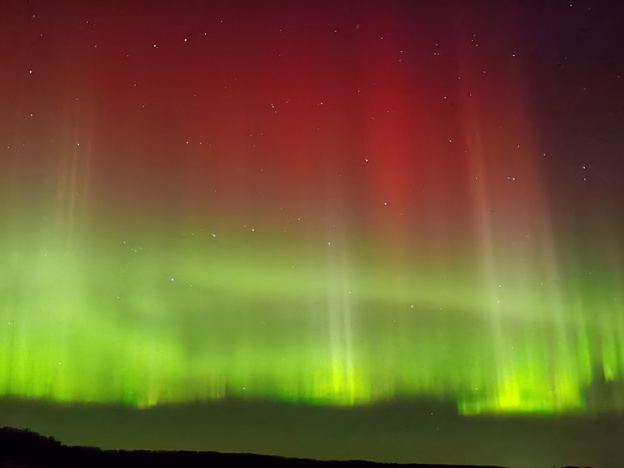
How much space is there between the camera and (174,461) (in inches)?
114

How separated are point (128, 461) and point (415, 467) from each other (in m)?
1.22

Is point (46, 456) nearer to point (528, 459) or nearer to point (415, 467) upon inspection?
point (415, 467)

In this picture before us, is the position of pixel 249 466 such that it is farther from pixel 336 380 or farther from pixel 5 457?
pixel 5 457

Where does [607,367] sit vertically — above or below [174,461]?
above

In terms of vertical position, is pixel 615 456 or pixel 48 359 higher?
pixel 48 359

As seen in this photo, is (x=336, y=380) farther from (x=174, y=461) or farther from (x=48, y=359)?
(x=48, y=359)

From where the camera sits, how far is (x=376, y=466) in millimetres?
2830

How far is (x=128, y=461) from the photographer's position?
288cm

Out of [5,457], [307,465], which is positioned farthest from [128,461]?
[307,465]

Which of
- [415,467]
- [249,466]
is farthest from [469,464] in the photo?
[249,466]

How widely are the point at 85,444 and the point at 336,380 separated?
1115mm

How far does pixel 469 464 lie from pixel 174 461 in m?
1.26

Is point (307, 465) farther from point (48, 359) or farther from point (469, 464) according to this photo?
point (48, 359)

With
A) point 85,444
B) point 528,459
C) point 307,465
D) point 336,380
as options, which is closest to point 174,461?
point 85,444
